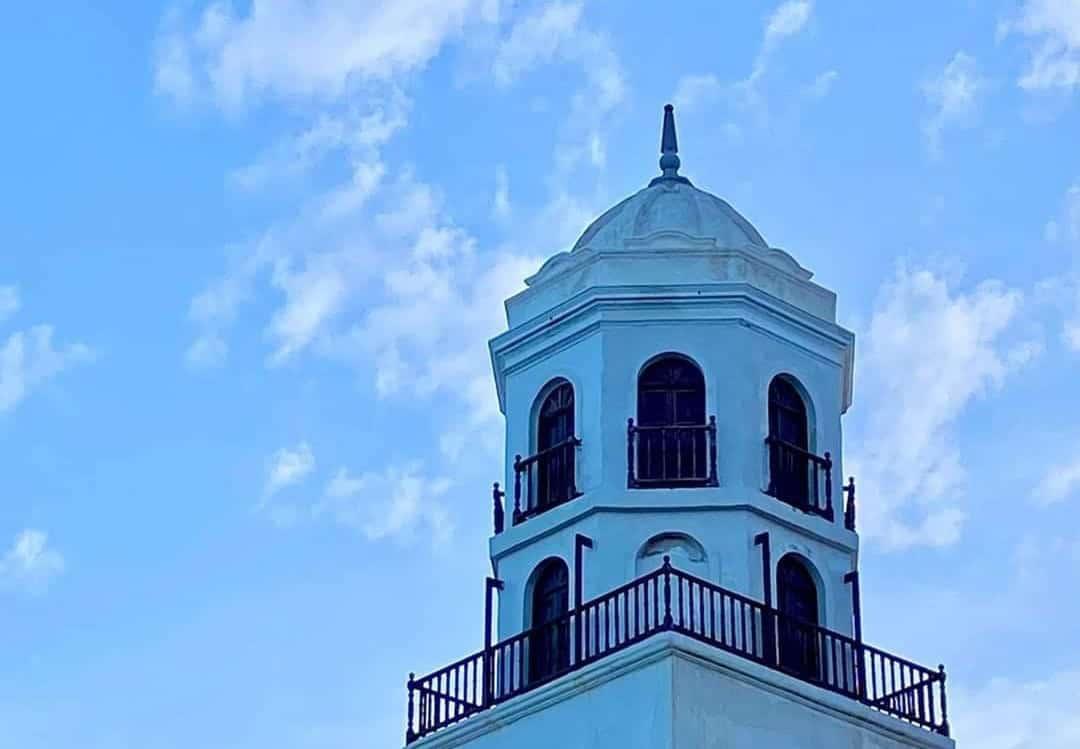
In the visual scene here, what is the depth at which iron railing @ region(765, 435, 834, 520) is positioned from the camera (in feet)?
106

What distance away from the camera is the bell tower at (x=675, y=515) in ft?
97.8

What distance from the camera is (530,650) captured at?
31562 millimetres

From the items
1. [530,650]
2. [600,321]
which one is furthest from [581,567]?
[600,321]

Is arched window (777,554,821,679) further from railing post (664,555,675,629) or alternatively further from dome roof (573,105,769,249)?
dome roof (573,105,769,249)

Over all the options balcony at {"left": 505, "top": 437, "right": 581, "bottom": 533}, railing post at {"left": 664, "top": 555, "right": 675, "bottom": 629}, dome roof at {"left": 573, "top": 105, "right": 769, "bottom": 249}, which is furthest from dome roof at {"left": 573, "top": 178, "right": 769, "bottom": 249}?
railing post at {"left": 664, "top": 555, "right": 675, "bottom": 629}

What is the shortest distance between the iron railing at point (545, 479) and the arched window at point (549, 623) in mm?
849

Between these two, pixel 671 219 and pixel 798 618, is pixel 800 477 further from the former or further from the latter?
pixel 671 219

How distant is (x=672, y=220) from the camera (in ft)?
111

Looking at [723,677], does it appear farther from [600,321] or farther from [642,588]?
[600,321]

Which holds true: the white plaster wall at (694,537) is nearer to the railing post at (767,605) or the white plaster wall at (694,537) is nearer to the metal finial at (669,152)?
the railing post at (767,605)

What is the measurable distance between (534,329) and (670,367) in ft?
6.94

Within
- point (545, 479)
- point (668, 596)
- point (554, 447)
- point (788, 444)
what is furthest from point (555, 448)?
point (668, 596)

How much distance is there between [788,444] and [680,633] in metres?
4.23

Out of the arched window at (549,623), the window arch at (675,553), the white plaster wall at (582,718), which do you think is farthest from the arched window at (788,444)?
the white plaster wall at (582,718)
